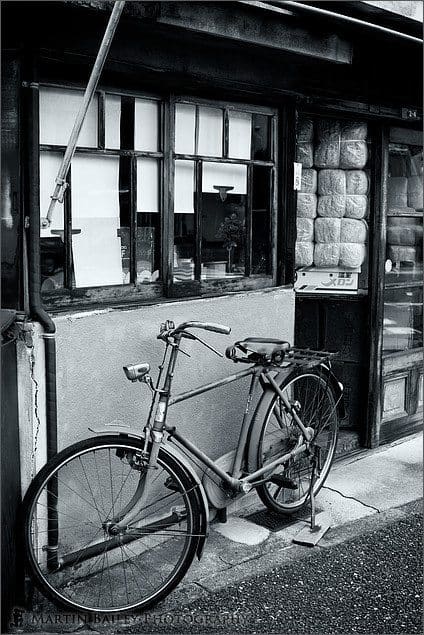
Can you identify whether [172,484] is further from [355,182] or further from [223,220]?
[355,182]

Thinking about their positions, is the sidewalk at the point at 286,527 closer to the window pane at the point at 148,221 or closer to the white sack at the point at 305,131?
the window pane at the point at 148,221

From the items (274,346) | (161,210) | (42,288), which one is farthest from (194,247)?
(42,288)

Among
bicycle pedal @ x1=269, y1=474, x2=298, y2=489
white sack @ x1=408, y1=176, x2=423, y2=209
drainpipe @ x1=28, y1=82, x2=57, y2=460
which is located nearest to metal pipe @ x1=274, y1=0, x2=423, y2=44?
drainpipe @ x1=28, y1=82, x2=57, y2=460

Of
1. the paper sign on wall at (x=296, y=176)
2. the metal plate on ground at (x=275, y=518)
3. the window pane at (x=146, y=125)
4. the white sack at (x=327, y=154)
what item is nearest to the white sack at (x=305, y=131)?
the white sack at (x=327, y=154)

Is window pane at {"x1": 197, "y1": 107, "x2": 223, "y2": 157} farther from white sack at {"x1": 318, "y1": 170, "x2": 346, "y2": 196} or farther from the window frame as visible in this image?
white sack at {"x1": 318, "y1": 170, "x2": 346, "y2": 196}

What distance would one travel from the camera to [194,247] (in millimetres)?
5742

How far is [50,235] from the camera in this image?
4793 mm

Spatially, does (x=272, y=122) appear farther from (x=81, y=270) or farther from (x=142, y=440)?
(x=142, y=440)

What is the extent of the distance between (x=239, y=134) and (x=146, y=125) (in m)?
0.96

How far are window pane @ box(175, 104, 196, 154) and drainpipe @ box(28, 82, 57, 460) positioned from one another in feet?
4.23

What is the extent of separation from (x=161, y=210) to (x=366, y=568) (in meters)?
2.68

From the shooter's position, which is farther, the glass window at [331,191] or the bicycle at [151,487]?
the glass window at [331,191]

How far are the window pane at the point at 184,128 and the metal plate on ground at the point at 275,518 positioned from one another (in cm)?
268

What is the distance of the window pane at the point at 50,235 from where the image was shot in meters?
4.69
